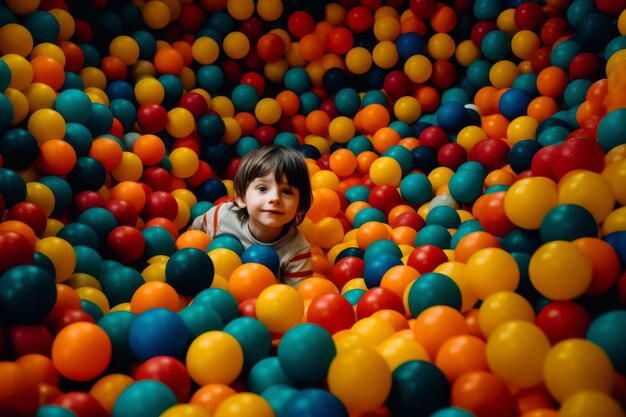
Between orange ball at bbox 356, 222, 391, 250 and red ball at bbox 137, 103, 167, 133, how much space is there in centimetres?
91

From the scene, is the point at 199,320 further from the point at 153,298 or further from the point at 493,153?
the point at 493,153

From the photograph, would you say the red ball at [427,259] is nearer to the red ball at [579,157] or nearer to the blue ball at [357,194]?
the red ball at [579,157]

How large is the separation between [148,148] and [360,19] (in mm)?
1157

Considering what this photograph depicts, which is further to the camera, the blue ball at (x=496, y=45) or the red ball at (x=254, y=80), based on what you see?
the red ball at (x=254, y=80)

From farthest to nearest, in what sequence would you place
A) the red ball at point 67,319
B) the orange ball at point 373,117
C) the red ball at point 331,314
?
1. the orange ball at point 373,117
2. the red ball at point 331,314
3. the red ball at point 67,319

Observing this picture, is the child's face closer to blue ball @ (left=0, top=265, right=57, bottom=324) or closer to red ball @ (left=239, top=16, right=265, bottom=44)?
blue ball @ (left=0, top=265, right=57, bottom=324)

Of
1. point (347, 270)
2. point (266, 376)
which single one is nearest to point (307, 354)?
point (266, 376)

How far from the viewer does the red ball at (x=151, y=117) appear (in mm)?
2723

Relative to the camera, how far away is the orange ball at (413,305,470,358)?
58.1 inches

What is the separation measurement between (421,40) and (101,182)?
1503 mm

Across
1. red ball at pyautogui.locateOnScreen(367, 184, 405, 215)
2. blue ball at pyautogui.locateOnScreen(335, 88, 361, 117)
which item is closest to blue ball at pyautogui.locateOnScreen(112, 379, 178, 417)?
red ball at pyautogui.locateOnScreen(367, 184, 405, 215)

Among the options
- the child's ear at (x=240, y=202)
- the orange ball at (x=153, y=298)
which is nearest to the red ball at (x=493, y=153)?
the child's ear at (x=240, y=202)

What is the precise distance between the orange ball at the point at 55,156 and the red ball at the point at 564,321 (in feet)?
4.77

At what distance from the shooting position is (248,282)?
1.89 metres
